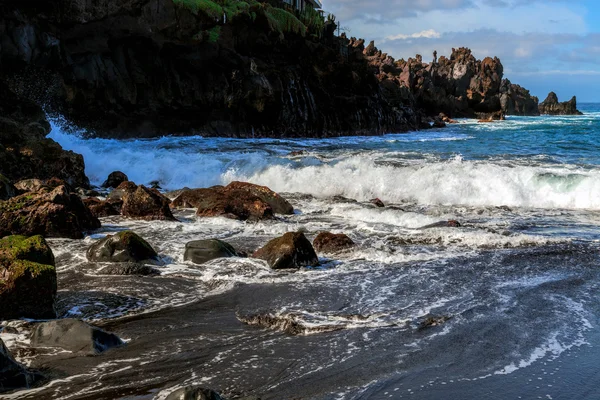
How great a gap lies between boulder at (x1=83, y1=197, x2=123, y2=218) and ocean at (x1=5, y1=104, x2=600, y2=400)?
0.53 metres

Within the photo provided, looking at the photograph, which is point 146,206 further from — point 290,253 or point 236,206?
point 290,253

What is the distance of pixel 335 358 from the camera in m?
5.09

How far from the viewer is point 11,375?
436 centimetres

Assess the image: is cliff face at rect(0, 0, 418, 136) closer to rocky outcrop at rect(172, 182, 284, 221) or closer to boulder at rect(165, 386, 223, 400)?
rocky outcrop at rect(172, 182, 284, 221)

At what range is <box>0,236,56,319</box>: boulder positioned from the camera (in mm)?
5895

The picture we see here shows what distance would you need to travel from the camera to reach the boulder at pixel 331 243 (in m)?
8.88

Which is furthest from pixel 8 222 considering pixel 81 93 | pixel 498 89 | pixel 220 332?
pixel 498 89

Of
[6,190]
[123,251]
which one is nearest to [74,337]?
[123,251]

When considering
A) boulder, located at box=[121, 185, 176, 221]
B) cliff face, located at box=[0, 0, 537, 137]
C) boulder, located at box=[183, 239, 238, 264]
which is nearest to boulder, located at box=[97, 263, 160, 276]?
boulder, located at box=[183, 239, 238, 264]

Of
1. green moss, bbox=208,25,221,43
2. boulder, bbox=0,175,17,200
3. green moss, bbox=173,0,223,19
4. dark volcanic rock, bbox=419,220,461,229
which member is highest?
green moss, bbox=173,0,223,19

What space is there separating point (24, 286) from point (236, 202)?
6.09 metres

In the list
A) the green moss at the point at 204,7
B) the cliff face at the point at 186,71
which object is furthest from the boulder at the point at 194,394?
the green moss at the point at 204,7

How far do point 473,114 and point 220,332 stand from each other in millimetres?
72622

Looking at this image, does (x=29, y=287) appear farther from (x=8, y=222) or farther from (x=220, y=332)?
(x=8, y=222)
